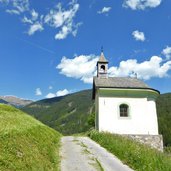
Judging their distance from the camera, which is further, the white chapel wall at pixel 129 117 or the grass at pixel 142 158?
the white chapel wall at pixel 129 117

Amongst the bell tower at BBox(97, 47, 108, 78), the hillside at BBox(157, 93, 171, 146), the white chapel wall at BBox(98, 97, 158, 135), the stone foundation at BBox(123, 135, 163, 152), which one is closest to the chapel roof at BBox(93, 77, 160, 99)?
the bell tower at BBox(97, 47, 108, 78)

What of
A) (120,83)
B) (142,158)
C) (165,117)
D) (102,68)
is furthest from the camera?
(165,117)

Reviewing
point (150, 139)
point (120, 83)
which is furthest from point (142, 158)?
point (120, 83)

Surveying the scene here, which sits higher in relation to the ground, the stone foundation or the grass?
the stone foundation

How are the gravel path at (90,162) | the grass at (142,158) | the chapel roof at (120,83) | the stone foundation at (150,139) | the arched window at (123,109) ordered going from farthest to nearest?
the chapel roof at (120,83) → the arched window at (123,109) → the stone foundation at (150,139) → the gravel path at (90,162) → the grass at (142,158)

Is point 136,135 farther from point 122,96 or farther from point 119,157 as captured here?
point 119,157

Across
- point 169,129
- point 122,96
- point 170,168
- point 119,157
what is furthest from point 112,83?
point 169,129

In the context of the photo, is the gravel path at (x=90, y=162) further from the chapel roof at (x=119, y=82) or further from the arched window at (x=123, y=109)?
the chapel roof at (x=119, y=82)

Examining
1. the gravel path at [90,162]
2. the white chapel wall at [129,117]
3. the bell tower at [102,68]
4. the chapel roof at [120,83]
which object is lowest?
the gravel path at [90,162]

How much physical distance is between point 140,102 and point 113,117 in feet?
11.9

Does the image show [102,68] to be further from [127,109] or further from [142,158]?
[142,158]

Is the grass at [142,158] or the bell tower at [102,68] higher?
the bell tower at [102,68]

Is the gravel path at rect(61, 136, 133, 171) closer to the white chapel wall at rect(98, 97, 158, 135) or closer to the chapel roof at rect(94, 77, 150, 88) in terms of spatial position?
the white chapel wall at rect(98, 97, 158, 135)

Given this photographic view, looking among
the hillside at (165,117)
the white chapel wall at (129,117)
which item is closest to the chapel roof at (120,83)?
the white chapel wall at (129,117)
